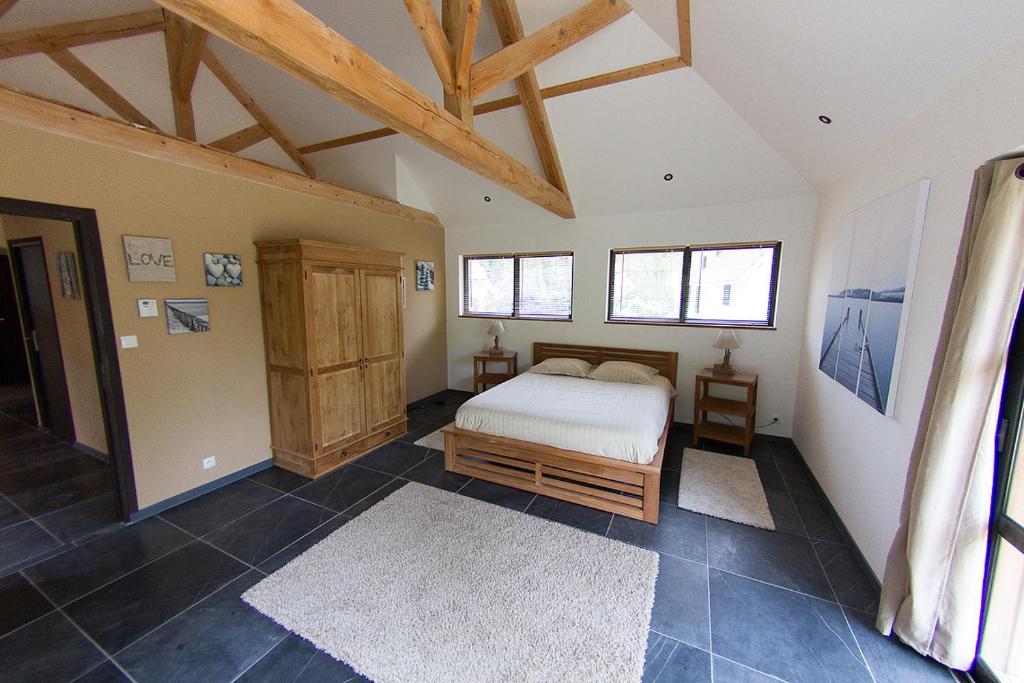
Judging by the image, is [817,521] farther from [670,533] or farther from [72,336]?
[72,336]

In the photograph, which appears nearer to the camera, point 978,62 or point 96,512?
point 978,62

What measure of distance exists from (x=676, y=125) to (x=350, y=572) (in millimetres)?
4274

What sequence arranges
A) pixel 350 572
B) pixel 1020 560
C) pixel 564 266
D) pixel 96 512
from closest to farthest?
pixel 1020 560, pixel 350 572, pixel 96 512, pixel 564 266

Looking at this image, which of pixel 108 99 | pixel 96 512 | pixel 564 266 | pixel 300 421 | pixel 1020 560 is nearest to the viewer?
pixel 1020 560

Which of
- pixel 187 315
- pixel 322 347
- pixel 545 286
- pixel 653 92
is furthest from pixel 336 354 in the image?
pixel 653 92

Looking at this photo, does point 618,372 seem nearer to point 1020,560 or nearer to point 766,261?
point 766,261

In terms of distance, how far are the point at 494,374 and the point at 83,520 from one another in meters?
4.04

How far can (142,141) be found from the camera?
2.61m

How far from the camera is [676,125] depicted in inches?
134

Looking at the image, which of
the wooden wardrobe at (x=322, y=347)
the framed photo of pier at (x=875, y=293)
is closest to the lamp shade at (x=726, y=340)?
the framed photo of pier at (x=875, y=293)

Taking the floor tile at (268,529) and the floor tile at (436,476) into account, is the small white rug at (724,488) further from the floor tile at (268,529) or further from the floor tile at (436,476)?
the floor tile at (268,529)

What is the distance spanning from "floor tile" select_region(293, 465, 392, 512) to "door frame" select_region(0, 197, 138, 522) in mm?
1097

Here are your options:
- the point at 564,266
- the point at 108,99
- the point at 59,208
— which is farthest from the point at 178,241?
the point at 564,266

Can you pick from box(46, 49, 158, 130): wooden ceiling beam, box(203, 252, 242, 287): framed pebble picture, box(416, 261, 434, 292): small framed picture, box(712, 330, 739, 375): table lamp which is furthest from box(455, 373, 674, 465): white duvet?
box(46, 49, 158, 130): wooden ceiling beam
